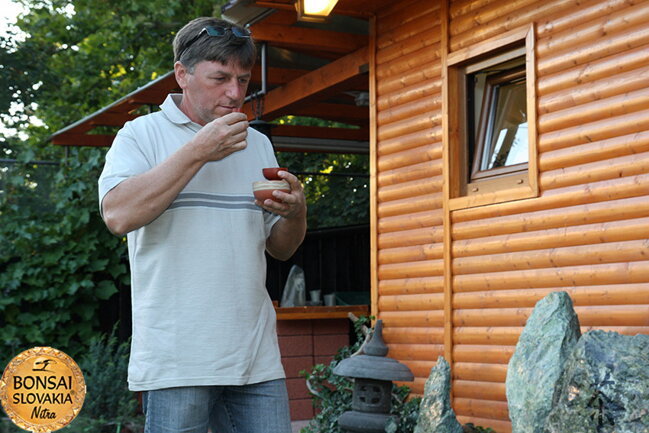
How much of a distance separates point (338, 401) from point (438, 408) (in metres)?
1.61

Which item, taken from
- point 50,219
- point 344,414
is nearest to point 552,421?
point 344,414

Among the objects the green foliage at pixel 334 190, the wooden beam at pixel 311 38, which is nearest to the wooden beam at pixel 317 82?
the wooden beam at pixel 311 38

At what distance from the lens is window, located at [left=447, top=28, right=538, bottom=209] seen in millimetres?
5473

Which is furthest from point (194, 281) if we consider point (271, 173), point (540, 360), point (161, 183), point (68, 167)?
point (68, 167)

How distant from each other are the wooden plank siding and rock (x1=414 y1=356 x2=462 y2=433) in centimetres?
38

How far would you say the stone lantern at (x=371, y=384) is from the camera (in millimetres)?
5754

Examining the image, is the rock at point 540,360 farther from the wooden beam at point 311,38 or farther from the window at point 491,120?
the wooden beam at point 311,38

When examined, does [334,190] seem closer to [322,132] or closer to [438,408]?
[322,132]

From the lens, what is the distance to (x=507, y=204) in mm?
5410

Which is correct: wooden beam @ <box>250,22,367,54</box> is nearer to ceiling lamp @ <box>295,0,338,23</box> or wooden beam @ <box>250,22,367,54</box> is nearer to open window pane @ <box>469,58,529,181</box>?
ceiling lamp @ <box>295,0,338,23</box>

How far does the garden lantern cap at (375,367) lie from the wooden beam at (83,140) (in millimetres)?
5348

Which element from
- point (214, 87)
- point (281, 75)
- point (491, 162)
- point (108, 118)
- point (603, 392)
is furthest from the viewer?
point (108, 118)

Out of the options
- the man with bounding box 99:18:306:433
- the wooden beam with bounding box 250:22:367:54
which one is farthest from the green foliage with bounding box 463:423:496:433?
the man with bounding box 99:18:306:433

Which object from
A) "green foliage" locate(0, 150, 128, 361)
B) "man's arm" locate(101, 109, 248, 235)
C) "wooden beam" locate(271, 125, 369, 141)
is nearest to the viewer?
"man's arm" locate(101, 109, 248, 235)
